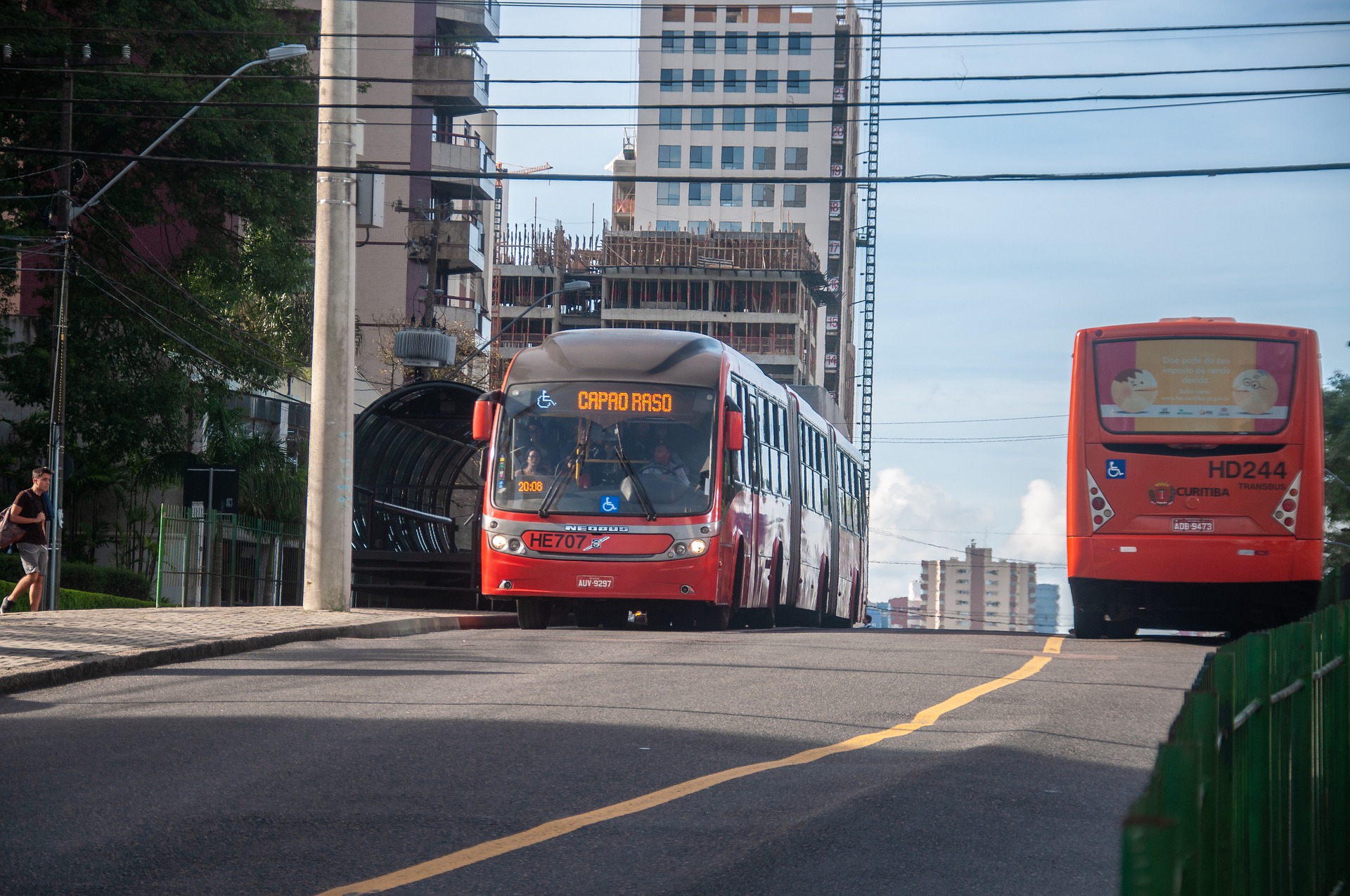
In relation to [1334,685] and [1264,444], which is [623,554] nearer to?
[1264,444]

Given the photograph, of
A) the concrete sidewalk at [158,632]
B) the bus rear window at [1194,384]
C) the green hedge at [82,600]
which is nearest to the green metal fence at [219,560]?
the green hedge at [82,600]

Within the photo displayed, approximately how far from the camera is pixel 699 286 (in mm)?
118500

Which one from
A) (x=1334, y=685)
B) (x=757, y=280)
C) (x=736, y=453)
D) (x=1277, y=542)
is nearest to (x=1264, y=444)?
(x=1277, y=542)

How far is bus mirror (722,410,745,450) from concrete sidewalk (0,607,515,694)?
4178 mm

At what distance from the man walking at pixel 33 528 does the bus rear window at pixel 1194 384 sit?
42.4ft

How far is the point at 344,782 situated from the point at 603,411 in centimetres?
1282

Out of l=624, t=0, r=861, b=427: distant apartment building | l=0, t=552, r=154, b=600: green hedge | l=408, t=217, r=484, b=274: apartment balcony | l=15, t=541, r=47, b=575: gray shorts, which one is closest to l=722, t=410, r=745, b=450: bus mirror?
l=15, t=541, r=47, b=575: gray shorts

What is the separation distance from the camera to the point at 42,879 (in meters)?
6.29

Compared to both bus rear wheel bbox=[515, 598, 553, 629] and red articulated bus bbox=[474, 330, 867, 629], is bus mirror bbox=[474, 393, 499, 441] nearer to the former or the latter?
red articulated bus bbox=[474, 330, 867, 629]

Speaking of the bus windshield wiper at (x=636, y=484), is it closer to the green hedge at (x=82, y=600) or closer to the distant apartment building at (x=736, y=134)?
the green hedge at (x=82, y=600)

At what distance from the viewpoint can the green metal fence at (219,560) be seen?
1056 inches

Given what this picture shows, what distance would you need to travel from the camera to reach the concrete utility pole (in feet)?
70.6

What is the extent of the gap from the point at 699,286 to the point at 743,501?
9725cm

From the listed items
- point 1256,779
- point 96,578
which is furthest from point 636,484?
point 96,578
